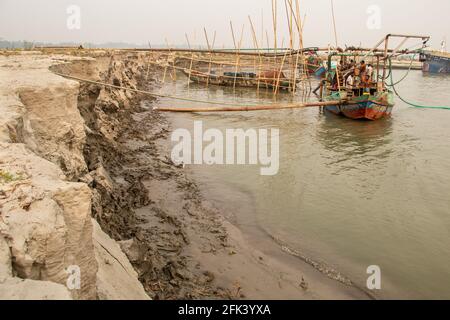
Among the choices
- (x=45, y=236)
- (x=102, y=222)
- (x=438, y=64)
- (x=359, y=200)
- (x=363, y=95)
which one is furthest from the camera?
(x=438, y=64)

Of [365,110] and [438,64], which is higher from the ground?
[438,64]

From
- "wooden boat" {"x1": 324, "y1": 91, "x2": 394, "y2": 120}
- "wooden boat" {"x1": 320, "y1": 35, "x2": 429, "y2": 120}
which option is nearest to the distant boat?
"wooden boat" {"x1": 320, "y1": 35, "x2": 429, "y2": 120}

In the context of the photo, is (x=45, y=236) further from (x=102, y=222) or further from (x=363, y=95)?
(x=363, y=95)

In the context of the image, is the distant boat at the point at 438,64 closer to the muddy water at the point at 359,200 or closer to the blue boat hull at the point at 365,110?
the blue boat hull at the point at 365,110

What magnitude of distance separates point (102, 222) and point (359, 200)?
5.08 m

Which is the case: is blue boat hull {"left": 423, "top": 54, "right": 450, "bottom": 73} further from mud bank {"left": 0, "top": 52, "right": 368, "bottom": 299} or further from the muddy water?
mud bank {"left": 0, "top": 52, "right": 368, "bottom": 299}

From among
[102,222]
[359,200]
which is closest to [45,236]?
[102,222]

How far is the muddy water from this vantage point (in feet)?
17.3

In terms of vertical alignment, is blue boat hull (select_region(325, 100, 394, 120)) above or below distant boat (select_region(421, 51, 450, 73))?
below

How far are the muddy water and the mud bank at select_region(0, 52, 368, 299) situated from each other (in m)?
0.59

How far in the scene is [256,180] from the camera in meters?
8.45

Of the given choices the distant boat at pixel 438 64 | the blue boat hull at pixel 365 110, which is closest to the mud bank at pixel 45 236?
the blue boat hull at pixel 365 110

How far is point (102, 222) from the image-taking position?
4.89 meters
